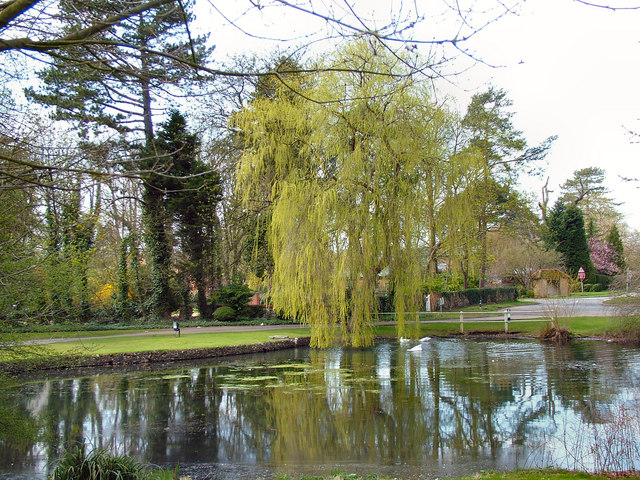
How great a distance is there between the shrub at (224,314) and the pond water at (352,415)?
32.8 ft

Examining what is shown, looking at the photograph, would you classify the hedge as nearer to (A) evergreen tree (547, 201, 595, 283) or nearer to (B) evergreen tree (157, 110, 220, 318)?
(A) evergreen tree (547, 201, 595, 283)

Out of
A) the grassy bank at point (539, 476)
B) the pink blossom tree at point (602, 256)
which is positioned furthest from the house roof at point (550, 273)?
the grassy bank at point (539, 476)

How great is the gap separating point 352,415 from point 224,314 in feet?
56.2

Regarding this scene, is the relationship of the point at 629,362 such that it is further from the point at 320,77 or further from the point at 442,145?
the point at 320,77

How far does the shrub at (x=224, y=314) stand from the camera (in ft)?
84.0

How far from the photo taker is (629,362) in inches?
527

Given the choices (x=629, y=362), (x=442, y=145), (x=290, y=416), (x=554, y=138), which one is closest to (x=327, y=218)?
(x=442, y=145)

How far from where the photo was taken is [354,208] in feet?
56.2

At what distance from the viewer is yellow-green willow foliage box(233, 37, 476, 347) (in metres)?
16.9

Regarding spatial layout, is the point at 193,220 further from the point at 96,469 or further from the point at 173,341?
the point at 96,469

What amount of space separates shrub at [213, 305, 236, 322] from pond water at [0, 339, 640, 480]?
9.99 meters

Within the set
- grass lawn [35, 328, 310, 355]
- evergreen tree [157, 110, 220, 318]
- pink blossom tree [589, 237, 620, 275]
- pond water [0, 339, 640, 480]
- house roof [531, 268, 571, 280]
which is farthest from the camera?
pink blossom tree [589, 237, 620, 275]

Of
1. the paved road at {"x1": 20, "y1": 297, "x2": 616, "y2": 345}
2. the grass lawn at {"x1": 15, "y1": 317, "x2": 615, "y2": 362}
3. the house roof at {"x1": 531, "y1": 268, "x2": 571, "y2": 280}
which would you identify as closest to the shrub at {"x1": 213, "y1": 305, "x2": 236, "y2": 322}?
the paved road at {"x1": 20, "y1": 297, "x2": 616, "y2": 345}

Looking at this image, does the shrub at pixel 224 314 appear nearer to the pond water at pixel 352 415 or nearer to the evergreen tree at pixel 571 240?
the pond water at pixel 352 415
